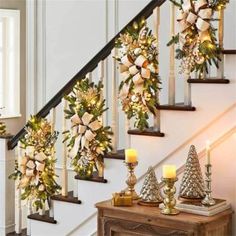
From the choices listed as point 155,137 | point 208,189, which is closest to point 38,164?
point 155,137

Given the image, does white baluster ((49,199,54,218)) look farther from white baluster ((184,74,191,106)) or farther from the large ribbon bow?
white baluster ((184,74,191,106))

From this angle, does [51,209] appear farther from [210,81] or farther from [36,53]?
[36,53]

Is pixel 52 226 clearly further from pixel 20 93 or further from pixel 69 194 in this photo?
pixel 20 93

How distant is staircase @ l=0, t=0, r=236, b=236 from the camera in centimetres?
389

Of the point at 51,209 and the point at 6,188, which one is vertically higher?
the point at 6,188

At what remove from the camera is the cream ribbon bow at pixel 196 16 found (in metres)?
3.87

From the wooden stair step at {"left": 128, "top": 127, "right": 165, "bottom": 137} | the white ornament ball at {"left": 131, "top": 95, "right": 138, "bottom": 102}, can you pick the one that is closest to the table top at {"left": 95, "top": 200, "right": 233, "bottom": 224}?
the wooden stair step at {"left": 128, "top": 127, "right": 165, "bottom": 137}

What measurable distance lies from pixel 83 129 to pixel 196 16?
3.59 ft

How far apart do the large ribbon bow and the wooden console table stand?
0.81 m

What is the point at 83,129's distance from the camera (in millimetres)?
4348

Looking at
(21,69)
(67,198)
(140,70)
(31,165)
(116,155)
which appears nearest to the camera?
(140,70)

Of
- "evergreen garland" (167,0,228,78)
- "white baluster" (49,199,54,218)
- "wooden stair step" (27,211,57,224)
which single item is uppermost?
"evergreen garland" (167,0,228,78)

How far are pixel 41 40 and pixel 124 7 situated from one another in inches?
45.8

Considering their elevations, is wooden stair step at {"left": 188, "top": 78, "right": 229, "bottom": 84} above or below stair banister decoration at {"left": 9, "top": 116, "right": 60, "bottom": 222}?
above
